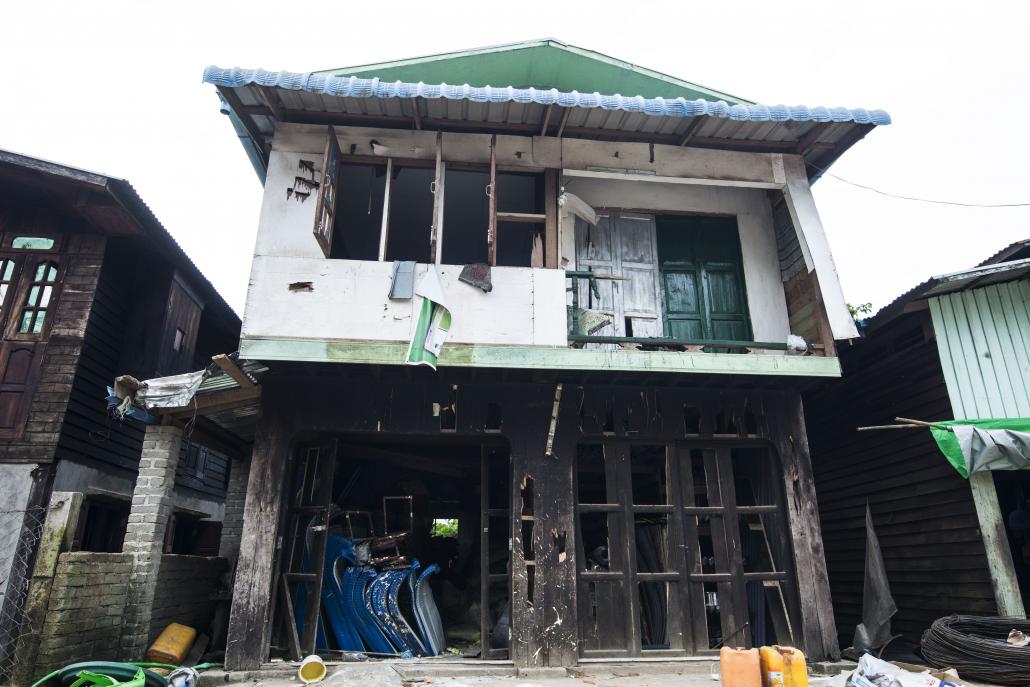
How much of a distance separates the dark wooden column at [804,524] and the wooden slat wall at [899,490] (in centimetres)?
155

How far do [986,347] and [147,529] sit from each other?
10.8 meters

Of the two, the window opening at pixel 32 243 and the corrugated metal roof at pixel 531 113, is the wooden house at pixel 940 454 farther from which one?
the window opening at pixel 32 243

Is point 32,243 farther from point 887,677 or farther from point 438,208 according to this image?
point 887,677

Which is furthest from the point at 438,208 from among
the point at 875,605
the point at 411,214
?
the point at 875,605

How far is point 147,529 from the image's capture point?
815 centimetres

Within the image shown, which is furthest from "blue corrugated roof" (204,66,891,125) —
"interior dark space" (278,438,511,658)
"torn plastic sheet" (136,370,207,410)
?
"interior dark space" (278,438,511,658)

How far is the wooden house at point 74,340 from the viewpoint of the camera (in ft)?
32.1

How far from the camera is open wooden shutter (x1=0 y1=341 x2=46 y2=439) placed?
33.0 feet

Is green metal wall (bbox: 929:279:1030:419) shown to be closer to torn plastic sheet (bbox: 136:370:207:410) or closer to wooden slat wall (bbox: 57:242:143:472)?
torn plastic sheet (bbox: 136:370:207:410)

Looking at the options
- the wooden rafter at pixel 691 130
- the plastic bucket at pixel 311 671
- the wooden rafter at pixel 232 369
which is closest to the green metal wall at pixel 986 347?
the wooden rafter at pixel 691 130

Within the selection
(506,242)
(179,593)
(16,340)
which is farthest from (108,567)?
(506,242)

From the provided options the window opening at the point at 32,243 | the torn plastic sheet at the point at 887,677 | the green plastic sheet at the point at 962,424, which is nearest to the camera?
the torn plastic sheet at the point at 887,677

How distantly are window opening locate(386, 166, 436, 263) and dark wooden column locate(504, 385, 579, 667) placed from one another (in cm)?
347

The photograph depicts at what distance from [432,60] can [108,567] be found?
7.66 m
